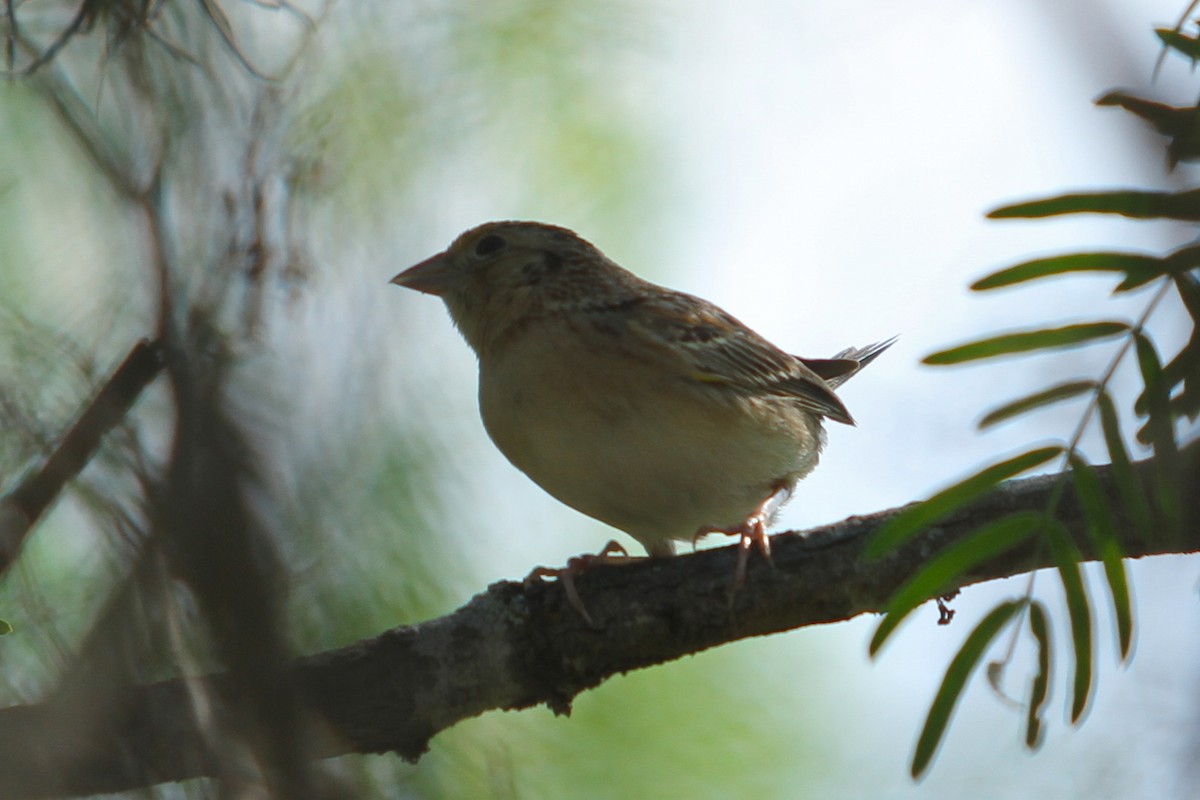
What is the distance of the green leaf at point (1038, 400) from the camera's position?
5.60ft

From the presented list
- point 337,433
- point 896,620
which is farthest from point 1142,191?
point 337,433

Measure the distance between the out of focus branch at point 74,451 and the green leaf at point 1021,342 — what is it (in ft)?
4.11

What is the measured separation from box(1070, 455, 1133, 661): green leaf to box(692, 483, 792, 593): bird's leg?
161cm

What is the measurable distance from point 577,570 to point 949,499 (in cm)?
194

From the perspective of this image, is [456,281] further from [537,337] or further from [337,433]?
[337,433]

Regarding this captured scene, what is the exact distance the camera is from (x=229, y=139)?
7.80ft

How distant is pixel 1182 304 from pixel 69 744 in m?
1.68

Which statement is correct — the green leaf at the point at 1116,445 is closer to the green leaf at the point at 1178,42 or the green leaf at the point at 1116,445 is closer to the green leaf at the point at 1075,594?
the green leaf at the point at 1075,594

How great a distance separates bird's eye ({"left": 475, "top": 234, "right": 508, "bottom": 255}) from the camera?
495 cm

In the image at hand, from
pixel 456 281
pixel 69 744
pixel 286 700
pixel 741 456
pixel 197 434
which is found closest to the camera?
pixel 286 700

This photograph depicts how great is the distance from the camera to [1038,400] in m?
1.75

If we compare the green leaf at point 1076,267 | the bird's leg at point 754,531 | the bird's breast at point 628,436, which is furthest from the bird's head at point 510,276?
the green leaf at point 1076,267

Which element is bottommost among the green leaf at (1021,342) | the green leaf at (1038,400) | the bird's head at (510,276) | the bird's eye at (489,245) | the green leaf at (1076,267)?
the green leaf at (1038,400)

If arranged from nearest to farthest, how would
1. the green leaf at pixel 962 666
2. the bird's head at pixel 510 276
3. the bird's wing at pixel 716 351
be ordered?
the green leaf at pixel 962 666
the bird's wing at pixel 716 351
the bird's head at pixel 510 276
